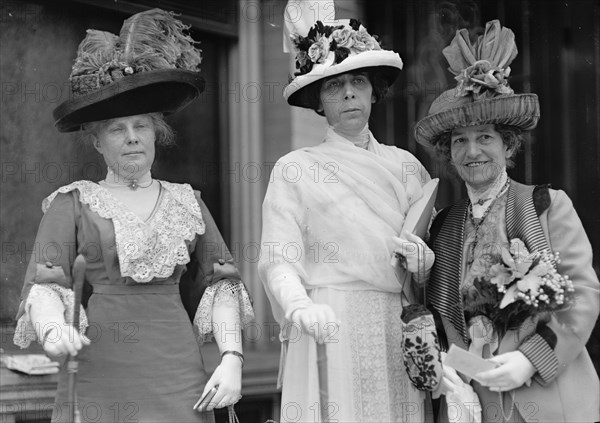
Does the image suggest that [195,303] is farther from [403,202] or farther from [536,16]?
[536,16]

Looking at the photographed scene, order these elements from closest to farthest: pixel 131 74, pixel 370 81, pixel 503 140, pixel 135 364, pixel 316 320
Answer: pixel 316 320
pixel 135 364
pixel 131 74
pixel 503 140
pixel 370 81

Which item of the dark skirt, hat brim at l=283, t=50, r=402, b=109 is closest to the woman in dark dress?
the dark skirt

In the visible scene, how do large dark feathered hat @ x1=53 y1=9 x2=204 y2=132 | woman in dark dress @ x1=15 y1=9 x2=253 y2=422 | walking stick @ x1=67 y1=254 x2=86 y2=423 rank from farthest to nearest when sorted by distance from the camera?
1. large dark feathered hat @ x1=53 y1=9 x2=204 y2=132
2. woman in dark dress @ x1=15 y1=9 x2=253 y2=422
3. walking stick @ x1=67 y1=254 x2=86 y2=423

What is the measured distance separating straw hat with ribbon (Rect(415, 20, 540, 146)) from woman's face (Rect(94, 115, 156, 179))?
100cm

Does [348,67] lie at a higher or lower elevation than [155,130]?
higher

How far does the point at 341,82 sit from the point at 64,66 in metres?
1.58

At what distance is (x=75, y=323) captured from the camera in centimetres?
350

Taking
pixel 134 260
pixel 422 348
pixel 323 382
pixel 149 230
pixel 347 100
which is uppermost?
pixel 347 100

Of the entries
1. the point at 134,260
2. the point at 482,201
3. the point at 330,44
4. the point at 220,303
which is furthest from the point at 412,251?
the point at 134,260

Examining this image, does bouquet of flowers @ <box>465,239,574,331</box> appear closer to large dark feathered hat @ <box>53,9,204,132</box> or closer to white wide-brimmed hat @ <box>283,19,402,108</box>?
white wide-brimmed hat @ <box>283,19,402,108</box>

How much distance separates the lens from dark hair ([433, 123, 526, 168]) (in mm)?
4066

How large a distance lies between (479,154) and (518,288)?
0.55 metres

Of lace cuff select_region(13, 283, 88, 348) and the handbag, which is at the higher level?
lace cuff select_region(13, 283, 88, 348)

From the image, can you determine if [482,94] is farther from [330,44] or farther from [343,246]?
[343,246]
